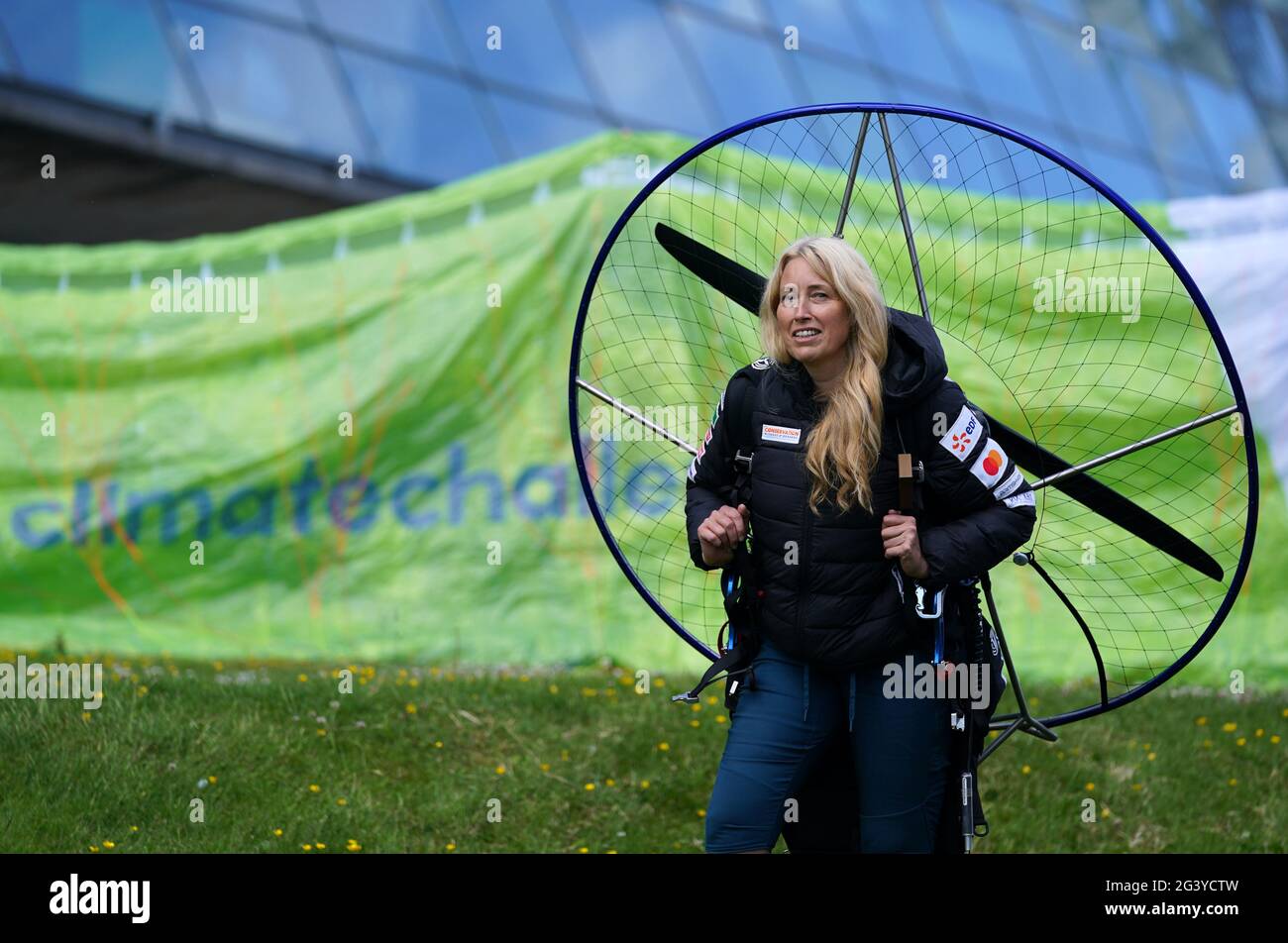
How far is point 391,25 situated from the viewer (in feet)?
53.8

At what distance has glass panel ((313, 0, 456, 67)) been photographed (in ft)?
53.2

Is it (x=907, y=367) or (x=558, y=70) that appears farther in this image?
(x=558, y=70)

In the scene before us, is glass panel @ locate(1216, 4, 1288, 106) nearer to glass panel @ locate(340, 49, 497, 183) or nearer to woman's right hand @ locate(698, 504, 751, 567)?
glass panel @ locate(340, 49, 497, 183)

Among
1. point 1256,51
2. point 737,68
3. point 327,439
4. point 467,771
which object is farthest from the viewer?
point 1256,51

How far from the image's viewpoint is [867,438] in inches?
156

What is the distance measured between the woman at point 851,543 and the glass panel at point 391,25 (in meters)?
13.4

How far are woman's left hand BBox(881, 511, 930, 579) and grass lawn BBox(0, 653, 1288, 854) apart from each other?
2539mm

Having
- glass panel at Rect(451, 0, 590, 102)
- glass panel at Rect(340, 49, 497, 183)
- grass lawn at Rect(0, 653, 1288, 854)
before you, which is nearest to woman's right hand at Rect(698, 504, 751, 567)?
grass lawn at Rect(0, 653, 1288, 854)

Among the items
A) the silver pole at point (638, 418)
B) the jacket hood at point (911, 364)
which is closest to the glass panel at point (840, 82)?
the silver pole at point (638, 418)

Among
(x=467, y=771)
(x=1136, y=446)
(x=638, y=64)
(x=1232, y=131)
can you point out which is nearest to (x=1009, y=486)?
(x=1136, y=446)

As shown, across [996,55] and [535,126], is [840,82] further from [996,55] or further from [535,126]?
[535,126]

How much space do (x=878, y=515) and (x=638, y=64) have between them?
14200mm

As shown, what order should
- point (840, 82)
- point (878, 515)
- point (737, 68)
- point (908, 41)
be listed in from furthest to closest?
1. point (908, 41)
2. point (840, 82)
3. point (737, 68)
4. point (878, 515)
